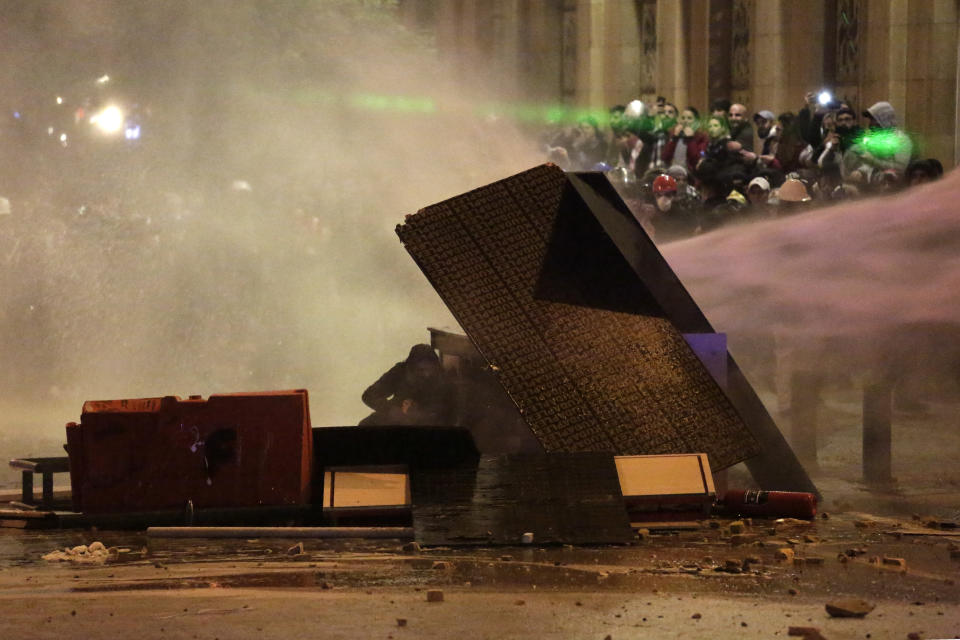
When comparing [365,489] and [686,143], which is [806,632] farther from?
[686,143]

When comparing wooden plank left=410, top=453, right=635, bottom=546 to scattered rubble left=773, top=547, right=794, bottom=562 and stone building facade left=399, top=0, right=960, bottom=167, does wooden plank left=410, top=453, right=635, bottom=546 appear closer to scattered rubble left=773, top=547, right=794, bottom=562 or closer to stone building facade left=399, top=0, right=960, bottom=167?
scattered rubble left=773, top=547, right=794, bottom=562

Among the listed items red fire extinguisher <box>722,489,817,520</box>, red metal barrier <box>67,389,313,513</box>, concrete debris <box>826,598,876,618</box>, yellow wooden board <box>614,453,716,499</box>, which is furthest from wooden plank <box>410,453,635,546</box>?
concrete debris <box>826,598,876,618</box>

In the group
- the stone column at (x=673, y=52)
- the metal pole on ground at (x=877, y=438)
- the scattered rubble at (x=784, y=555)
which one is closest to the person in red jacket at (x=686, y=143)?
the metal pole on ground at (x=877, y=438)

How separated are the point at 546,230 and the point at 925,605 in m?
3.89

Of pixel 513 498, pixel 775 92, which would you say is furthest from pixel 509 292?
pixel 775 92

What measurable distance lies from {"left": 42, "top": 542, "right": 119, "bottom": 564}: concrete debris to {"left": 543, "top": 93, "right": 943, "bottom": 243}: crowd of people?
7689 millimetres

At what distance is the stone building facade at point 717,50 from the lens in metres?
19.9

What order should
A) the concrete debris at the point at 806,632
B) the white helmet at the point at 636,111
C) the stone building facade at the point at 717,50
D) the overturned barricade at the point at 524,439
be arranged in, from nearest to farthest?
1. the concrete debris at the point at 806,632
2. the overturned barricade at the point at 524,439
3. the stone building facade at the point at 717,50
4. the white helmet at the point at 636,111

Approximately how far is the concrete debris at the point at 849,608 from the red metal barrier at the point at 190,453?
125 inches

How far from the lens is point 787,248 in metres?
12.1

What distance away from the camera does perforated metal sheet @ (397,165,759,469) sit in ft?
28.9

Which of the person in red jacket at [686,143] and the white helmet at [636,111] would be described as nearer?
the person in red jacket at [686,143]

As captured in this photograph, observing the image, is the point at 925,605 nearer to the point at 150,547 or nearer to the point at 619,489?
the point at 619,489

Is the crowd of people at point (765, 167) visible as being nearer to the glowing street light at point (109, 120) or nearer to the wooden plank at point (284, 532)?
the wooden plank at point (284, 532)
